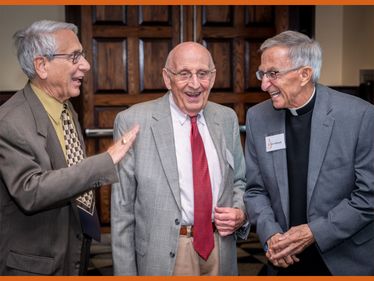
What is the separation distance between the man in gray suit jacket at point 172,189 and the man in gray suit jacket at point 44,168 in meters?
0.16

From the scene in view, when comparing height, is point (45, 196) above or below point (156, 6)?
below

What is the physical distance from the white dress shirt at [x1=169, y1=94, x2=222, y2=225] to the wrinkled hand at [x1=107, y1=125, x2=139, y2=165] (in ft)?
0.74

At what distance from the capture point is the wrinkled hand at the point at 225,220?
233 centimetres

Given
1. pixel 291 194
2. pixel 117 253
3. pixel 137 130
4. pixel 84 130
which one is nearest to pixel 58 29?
pixel 137 130

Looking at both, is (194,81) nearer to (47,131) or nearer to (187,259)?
(47,131)

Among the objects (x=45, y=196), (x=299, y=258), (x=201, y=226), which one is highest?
(x=45, y=196)

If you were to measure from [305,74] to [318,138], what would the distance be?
28 centimetres

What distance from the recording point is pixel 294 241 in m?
2.27

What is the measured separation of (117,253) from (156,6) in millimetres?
3342

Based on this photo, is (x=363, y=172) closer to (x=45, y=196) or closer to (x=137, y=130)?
(x=137, y=130)

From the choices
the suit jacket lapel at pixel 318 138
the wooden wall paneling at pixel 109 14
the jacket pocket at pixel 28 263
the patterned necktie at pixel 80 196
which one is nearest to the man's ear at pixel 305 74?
the suit jacket lapel at pixel 318 138

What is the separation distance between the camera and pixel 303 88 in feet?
7.73

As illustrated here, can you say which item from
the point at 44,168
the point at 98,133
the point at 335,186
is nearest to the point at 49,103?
the point at 44,168

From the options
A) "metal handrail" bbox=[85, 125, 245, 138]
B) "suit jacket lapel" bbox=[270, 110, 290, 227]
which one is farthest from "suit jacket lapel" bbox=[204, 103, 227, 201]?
"metal handrail" bbox=[85, 125, 245, 138]
